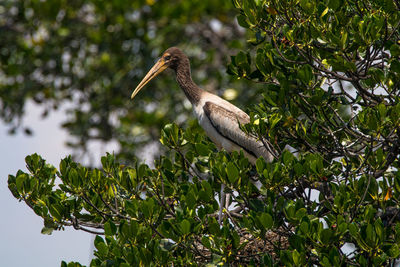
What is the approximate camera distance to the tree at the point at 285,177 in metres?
4.49

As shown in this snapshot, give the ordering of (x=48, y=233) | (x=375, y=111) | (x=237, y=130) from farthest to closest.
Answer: (x=237, y=130) → (x=48, y=233) → (x=375, y=111)

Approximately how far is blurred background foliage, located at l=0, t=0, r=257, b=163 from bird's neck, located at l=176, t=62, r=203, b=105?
1.24 m

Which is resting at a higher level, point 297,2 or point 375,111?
point 297,2

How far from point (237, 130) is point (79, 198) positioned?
8.50 ft

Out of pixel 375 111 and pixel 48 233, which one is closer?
pixel 375 111

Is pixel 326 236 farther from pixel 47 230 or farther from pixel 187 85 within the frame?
pixel 187 85

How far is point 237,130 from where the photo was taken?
744 centimetres

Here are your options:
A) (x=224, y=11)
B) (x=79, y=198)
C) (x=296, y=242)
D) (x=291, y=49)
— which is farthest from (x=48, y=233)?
(x=224, y=11)

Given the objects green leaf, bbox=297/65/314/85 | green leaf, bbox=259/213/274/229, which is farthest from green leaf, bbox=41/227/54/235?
green leaf, bbox=297/65/314/85

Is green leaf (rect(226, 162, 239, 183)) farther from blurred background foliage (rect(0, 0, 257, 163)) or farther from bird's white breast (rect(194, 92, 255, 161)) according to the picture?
blurred background foliage (rect(0, 0, 257, 163))

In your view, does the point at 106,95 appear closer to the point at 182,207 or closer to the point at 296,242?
the point at 182,207

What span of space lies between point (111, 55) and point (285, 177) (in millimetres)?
5898

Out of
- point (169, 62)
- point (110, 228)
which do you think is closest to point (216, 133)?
point (169, 62)

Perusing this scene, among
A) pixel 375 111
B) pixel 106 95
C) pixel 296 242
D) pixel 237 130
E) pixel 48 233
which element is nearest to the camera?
pixel 296 242
